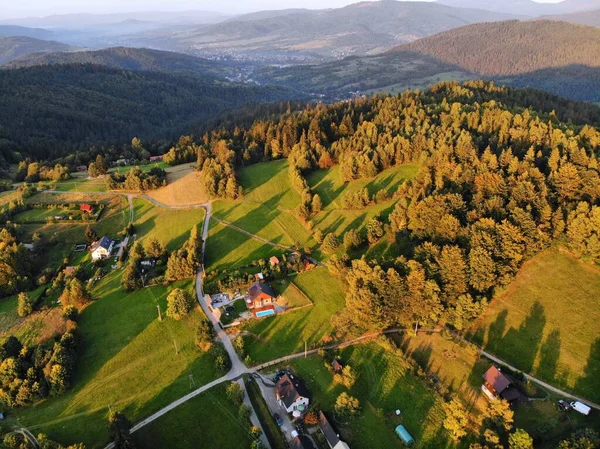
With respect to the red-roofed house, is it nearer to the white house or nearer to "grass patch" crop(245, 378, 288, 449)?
the white house

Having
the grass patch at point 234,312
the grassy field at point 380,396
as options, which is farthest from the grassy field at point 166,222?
the grassy field at point 380,396

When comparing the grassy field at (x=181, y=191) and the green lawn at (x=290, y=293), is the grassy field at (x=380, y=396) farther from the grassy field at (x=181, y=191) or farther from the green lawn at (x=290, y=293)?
the grassy field at (x=181, y=191)

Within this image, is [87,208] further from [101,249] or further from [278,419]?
[278,419]

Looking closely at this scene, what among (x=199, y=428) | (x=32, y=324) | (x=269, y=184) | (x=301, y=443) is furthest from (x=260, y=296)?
(x=269, y=184)

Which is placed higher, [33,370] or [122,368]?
[33,370]

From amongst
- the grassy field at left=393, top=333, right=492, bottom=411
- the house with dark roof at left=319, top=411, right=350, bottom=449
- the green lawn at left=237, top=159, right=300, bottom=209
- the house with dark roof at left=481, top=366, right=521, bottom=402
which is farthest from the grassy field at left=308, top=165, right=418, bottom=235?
the house with dark roof at left=319, top=411, right=350, bottom=449

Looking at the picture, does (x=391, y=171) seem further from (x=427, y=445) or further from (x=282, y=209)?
(x=427, y=445)
